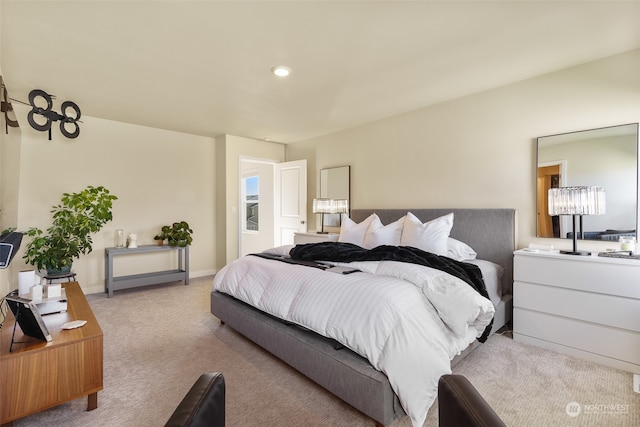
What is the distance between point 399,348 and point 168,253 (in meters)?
4.45

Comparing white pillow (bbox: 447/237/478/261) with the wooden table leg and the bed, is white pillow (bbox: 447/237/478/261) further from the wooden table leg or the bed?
the wooden table leg

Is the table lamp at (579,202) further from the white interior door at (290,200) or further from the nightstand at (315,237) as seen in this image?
the white interior door at (290,200)

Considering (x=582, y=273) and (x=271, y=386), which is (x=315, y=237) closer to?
(x=271, y=386)

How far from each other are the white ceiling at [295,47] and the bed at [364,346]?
1495 mm

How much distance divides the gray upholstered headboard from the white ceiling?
1.35 metres

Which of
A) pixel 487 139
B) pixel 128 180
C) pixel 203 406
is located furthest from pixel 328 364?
pixel 128 180

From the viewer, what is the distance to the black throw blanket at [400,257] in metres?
2.35

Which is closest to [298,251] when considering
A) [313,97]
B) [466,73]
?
[313,97]

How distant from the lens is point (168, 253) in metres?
4.95

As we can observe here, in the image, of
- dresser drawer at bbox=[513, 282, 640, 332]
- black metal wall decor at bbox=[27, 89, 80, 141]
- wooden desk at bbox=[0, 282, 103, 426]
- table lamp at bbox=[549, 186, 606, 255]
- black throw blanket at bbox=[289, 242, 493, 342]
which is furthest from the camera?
black metal wall decor at bbox=[27, 89, 80, 141]

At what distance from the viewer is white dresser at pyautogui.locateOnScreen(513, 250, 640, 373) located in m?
2.16

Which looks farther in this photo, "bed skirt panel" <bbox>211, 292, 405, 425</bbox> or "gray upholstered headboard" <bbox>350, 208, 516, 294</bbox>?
"gray upholstered headboard" <bbox>350, 208, 516, 294</bbox>

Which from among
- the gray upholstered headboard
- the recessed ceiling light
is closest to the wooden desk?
the recessed ceiling light

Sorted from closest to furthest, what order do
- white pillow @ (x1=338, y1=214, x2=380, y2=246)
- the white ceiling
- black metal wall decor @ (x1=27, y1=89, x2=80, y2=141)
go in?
the white ceiling < black metal wall decor @ (x1=27, y1=89, x2=80, y2=141) < white pillow @ (x1=338, y1=214, x2=380, y2=246)
